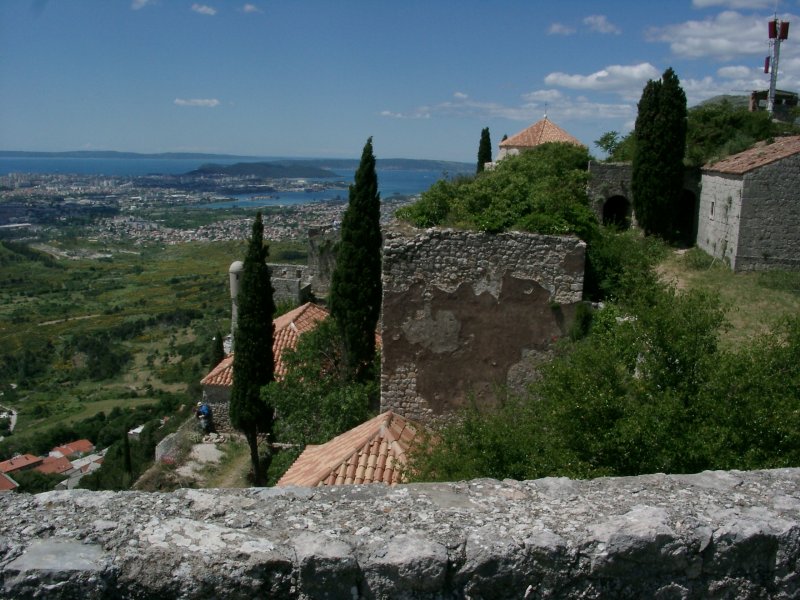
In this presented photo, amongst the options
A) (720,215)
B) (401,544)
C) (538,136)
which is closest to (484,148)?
(538,136)

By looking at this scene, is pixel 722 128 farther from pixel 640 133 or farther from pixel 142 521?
pixel 142 521

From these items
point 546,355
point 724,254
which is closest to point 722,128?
point 724,254

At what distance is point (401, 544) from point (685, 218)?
21.2m

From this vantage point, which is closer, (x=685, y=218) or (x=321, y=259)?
(x=685, y=218)

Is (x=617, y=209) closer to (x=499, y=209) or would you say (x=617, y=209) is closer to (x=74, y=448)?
(x=499, y=209)

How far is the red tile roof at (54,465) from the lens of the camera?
37938 mm

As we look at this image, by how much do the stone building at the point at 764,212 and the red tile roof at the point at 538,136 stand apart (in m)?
12.9

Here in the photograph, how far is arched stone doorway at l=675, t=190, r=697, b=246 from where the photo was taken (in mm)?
21391

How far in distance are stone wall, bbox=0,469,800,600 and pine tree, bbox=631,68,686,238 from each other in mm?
18246

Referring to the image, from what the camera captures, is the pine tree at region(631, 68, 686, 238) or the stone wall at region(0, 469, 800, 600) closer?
the stone wall at region(0, 469, 800, 600)

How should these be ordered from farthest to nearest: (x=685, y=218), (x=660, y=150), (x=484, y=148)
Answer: (x=484, y=148)
(x=685, y=218)
(x=660, y=150)

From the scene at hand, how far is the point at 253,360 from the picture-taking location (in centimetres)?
1730

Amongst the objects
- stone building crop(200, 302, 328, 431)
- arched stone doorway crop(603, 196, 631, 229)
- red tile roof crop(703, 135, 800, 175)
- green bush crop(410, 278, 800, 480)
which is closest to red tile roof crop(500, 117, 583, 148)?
arched stone doorway crop(603, 196, 631, 229)

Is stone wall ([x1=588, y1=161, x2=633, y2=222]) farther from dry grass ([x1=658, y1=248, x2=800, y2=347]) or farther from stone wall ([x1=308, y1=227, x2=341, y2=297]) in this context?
stone wall ([x1=308, y1=227, x2=341, y2=297])
